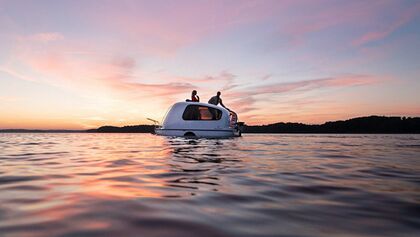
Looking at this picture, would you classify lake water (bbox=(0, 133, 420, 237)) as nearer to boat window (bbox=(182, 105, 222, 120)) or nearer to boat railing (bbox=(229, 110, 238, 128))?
boat window (bbox=(182, 105, 222, 120))

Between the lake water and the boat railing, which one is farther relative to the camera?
the boat railing

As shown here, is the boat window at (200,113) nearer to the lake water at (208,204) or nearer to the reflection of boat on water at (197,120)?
the reflection of boat on water at (197,120)

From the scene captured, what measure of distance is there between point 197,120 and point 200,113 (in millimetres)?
397

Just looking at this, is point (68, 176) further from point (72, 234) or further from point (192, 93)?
point (192, 93)

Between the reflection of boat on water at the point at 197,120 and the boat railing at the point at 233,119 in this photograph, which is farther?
the boat railing at the point at 233,119

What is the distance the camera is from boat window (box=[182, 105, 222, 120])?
14.8 m

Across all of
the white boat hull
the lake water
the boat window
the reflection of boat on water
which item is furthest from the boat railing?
the lake water

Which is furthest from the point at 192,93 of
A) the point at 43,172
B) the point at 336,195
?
the point at 336,195

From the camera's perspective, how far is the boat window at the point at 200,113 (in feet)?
48.6

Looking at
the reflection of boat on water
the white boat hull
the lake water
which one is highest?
the reflection of boat on water

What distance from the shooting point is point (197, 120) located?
582 inches

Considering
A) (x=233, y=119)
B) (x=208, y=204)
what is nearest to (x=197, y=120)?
(x=233, y=119)

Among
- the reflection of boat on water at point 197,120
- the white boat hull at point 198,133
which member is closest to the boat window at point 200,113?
the reflection of boat on water at point 197,120

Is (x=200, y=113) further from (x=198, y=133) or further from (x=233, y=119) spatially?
(x=233, y=119)
